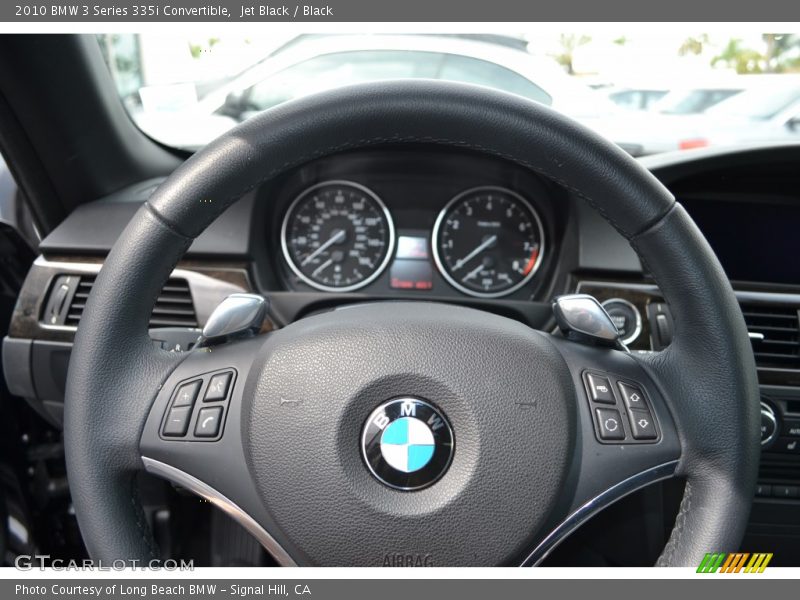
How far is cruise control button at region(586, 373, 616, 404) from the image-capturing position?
111 cm

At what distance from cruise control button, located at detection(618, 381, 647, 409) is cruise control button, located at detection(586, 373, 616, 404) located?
2 centimetres

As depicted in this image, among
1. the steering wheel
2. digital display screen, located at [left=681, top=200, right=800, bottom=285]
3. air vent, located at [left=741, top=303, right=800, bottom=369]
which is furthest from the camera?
digital display screen, located at [left=681, top=200, right=800, bottom=285]

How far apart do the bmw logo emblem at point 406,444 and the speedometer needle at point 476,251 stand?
1.19 m

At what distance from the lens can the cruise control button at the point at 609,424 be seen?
42.8 inches

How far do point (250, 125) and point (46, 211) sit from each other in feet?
4.28

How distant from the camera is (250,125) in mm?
1021

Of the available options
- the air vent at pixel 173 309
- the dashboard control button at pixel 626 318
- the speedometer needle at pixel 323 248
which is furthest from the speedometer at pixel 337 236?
the dashboard control button at pixel 626 318

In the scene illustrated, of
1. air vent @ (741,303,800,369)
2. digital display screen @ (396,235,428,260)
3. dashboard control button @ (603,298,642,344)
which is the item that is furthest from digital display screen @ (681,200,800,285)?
digital display screen @ (396,235,428,260)

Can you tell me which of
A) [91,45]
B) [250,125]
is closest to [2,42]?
[91,45]

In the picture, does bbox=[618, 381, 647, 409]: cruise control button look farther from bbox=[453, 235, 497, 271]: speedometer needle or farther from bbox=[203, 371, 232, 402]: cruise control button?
bbox=[453, 235, 497, 271]: speedometer needle

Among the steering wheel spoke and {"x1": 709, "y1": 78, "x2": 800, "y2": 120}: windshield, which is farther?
{"x1": 709, "y1": 78, "x2": 800, "y2": 120}: windshield

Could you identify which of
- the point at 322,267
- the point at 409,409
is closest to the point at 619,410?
the point at 409,409

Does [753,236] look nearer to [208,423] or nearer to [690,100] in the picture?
[690,100]

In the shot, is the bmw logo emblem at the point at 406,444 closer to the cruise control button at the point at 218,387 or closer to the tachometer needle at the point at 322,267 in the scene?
the cruise control button at the point at 218,387
